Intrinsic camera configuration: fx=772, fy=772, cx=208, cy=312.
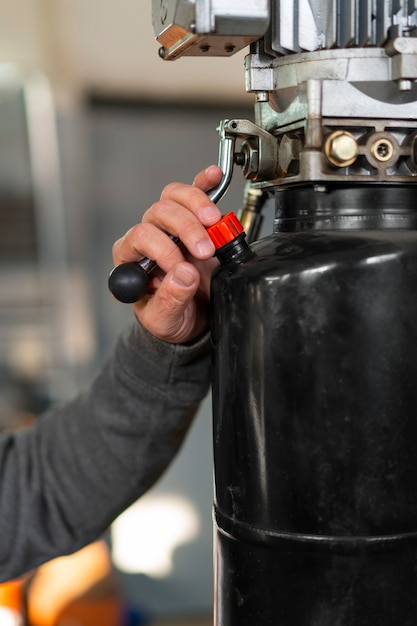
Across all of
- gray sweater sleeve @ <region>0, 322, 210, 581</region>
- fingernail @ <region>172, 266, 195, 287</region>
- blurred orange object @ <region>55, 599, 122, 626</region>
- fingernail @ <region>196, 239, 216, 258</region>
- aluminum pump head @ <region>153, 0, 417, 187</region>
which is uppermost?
aluminum pump head @ <region>153, 0, 417, 187</region>

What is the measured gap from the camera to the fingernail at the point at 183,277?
62 cm

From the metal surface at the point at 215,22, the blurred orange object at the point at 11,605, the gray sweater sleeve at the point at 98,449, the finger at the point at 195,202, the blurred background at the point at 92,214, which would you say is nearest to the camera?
the metal surface at the point at 215,22

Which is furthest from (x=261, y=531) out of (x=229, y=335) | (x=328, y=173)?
(x=328, y=173)

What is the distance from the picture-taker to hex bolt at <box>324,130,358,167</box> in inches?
19.9

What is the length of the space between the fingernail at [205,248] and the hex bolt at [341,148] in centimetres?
12

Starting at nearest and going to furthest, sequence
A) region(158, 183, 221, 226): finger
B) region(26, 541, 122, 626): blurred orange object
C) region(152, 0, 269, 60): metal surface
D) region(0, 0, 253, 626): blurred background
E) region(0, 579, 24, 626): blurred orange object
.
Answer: region(152, 0, 269, 60): metal surface
region(158, 183, 221, 226): finger
region(0, 579, 24, 626): blurred orange object
region(26, 541, 122, 626): blurred orange object
region(0, 0, 253, 626): blurred background

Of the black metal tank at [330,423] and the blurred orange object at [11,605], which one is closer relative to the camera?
the black metal tank at [330,423]

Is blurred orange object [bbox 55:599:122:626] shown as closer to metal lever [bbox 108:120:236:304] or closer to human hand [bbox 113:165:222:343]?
human hand [bbox 113:165:222:343]

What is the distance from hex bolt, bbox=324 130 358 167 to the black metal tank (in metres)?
0.03

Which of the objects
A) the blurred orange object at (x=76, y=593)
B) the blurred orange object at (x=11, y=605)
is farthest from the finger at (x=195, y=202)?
the blurred orange object at (x=76, y=593)

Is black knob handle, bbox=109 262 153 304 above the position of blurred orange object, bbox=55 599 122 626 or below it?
above

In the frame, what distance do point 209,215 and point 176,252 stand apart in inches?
2.2

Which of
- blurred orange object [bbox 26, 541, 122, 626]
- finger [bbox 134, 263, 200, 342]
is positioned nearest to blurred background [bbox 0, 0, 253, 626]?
blurred orange object [bbox 26, 541, 122, 626]

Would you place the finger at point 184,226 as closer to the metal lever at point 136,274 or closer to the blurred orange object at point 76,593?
the metal lever at point 136,274
